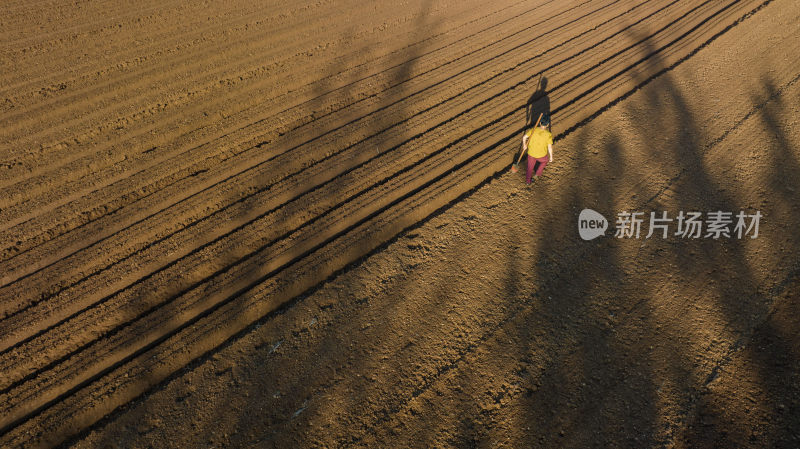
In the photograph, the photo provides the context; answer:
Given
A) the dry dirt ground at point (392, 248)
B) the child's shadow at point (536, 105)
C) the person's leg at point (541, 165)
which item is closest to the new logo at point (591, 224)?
the dry dirt ground at point (392, 248)

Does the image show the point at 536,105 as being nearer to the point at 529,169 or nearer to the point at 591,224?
the point at 529,169

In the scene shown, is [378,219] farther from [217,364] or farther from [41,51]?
[41,51]

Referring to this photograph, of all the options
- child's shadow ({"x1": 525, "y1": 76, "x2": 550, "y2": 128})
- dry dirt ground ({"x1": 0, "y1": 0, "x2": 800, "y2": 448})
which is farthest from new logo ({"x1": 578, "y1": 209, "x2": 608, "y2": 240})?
child's shadow ({"x1": 525, "y1": 76, "x2": 550, "y2": 128})

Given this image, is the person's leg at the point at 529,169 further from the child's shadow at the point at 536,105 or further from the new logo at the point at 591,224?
the child's shadow at the point at 536,105

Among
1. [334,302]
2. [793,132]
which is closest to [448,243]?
[334,302]

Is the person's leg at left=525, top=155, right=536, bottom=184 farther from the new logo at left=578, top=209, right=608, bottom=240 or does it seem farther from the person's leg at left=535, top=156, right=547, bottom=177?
the new logo at left=578, top=209, right=608, bottom=240

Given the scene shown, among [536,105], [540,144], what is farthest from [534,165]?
[536,105]
